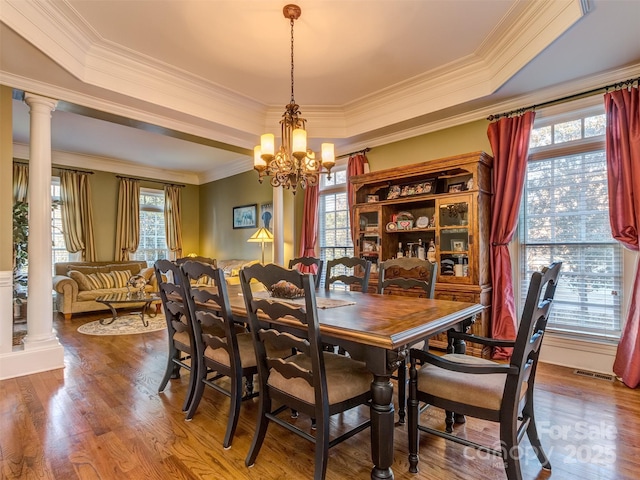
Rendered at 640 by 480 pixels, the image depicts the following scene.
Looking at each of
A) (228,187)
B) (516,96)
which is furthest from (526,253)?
(228,187)

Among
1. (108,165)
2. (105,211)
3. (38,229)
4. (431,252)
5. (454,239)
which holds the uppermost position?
(108,165)

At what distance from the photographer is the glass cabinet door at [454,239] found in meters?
3.53

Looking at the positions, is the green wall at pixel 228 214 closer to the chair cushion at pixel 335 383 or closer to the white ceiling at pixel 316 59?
the white ceiling at pixel 316 59

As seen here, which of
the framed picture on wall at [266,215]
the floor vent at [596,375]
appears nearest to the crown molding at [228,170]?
the framed picture on wall at [266,215]

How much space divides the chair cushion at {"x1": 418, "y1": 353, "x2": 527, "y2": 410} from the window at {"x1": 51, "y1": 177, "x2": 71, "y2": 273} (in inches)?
273

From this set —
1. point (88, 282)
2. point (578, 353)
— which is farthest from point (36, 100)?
point (578, 353)

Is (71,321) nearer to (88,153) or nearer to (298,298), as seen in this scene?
(88,153)

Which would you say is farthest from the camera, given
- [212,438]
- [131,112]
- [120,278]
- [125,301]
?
[120,278]

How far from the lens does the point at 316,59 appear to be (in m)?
3.27

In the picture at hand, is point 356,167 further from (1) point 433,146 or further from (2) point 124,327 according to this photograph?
(2) point 124,327

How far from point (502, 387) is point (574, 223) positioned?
2438 mm

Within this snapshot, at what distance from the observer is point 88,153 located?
6285 mm

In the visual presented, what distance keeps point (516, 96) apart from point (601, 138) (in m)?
0.85

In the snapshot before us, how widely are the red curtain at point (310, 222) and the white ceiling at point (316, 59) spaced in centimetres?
103
